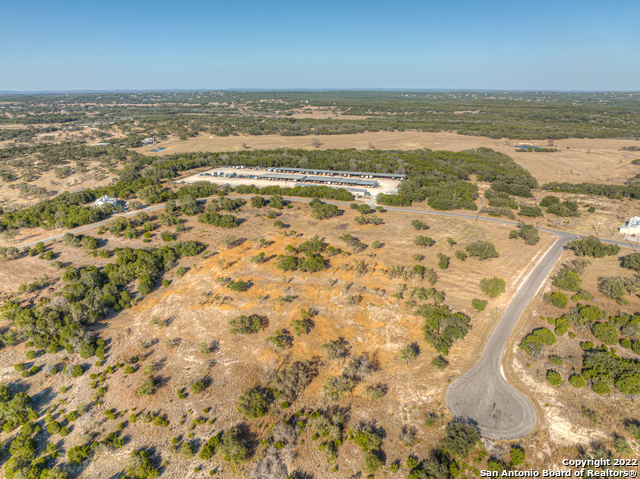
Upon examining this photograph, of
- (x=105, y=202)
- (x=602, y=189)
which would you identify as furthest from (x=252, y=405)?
(x=602, y=189)

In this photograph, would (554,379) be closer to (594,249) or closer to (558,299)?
(558,299)

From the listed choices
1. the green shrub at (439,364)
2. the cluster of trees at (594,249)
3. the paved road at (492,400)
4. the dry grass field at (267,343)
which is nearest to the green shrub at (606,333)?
the paved road at (492,400)

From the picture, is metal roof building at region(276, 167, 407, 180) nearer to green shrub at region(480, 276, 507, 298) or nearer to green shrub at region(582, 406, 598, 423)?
green shrub at region(480, 276, 507, 298)

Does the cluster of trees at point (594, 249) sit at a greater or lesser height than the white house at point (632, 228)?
lesser

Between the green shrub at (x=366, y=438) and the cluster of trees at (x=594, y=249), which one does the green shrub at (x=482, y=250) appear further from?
the green shrub at (x=366, y=438)

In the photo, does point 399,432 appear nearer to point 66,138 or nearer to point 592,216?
point 592,216


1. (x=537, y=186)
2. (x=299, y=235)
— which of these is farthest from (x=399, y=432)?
(x=537, y=186)

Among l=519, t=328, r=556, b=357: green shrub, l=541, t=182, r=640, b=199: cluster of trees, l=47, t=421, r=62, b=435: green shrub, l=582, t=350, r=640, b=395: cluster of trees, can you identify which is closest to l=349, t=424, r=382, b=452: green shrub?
l=519, t=328, r=556, b=357: green shrub
